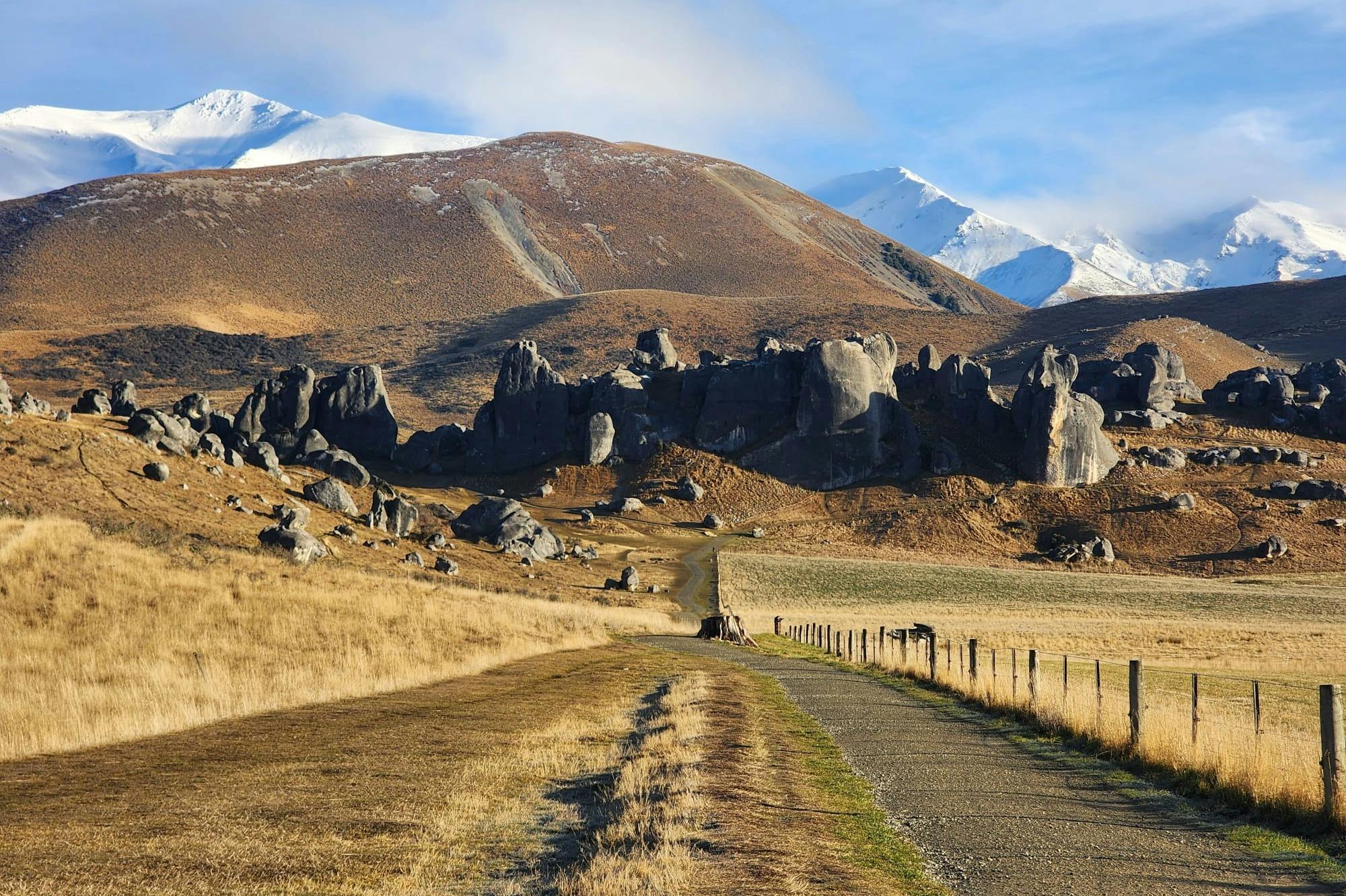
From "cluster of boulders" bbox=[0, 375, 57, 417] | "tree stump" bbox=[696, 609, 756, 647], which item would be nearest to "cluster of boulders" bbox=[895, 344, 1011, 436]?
"tree stump" bbox=[696, 609, 756, 647]

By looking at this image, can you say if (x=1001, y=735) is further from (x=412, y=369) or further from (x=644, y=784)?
(x=412, y=369)

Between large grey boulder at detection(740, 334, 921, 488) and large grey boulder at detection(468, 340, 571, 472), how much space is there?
21053 mm

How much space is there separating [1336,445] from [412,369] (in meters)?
130

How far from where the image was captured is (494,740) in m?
16.2

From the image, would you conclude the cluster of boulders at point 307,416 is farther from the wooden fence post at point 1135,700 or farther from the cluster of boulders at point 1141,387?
the cluster of boulders at point 1141,387

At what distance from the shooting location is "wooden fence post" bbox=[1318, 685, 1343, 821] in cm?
1155

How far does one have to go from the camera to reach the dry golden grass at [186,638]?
56.7 ft

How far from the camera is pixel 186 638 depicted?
23.0 m

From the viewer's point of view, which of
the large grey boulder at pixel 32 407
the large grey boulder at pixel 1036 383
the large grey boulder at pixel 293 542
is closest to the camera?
the large grey boulder at pixel 293 542

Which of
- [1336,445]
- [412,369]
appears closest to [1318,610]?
[1336,445]

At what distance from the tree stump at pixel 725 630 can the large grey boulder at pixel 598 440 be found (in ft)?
209

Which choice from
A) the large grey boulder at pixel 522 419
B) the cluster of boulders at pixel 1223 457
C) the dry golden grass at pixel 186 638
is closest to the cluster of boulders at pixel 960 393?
the cluster of boulders at pixel 1223 457

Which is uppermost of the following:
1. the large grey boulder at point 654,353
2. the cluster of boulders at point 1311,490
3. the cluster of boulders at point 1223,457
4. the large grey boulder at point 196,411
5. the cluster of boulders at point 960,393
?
the large grey boulder at point 654,353

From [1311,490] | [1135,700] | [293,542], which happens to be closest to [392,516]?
[293,542]
